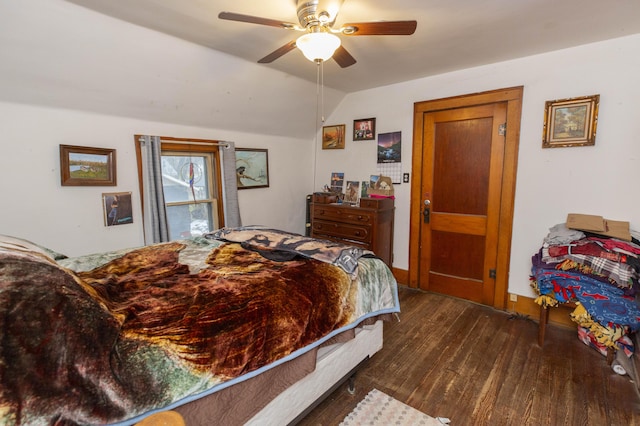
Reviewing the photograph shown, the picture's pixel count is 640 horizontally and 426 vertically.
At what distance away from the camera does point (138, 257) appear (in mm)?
1949

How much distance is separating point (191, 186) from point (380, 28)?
251cm

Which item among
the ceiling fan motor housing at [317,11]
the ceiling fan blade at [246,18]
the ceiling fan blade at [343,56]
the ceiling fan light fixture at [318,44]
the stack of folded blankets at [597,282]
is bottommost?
the stack of folded blankets at [597,282]

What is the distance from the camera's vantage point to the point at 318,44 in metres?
1.69

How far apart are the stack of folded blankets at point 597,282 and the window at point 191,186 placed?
3190 mm

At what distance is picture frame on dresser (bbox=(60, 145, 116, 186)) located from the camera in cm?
235

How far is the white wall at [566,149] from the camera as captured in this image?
7.70 feet

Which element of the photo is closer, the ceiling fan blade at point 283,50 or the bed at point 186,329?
the bed at point 186,329

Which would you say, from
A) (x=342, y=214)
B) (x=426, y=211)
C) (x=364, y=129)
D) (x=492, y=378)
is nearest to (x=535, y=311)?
(x=492, y=378)

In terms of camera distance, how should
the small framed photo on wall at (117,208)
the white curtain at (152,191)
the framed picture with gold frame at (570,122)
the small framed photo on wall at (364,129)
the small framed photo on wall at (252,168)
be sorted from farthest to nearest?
the small framed photo on wall at (364,129) < the small framed photo on wall at (252,168) < the white curtain at (152,191) < the small framed photo on wall at (117,208) < the framed picture with gold frame at (570,122)

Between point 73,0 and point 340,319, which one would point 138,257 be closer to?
point 340,319

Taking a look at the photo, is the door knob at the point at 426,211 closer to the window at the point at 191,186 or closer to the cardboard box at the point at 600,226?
the cardboard box at the point at 600,226

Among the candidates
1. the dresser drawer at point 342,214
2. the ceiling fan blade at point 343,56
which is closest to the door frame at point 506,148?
the dresser drawer at point 342,214

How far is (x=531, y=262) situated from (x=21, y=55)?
14.1 feet

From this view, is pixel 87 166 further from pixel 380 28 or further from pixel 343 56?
pixel 380 28
